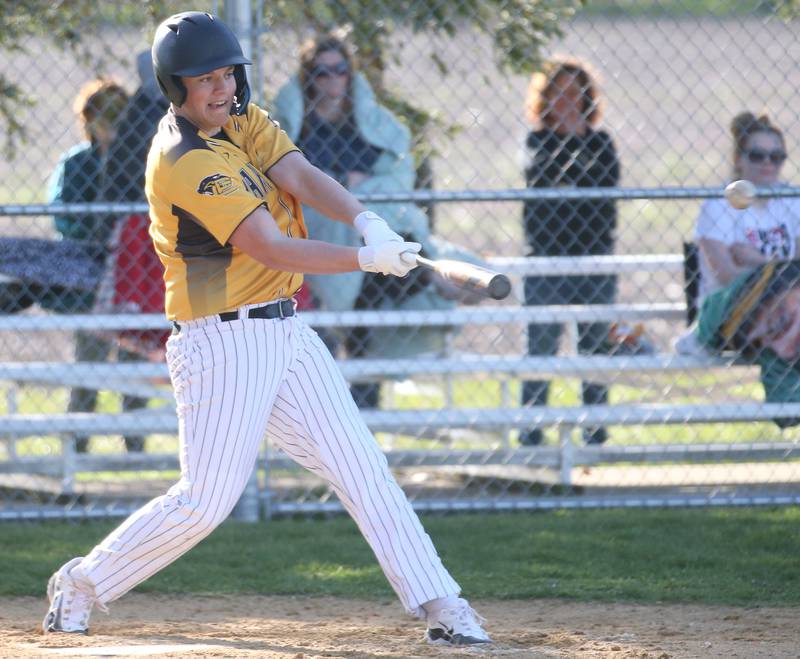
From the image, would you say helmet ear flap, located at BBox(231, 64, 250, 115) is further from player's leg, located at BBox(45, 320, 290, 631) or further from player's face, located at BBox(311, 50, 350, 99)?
player's face, located at BBox(311, 50, 350, 99)

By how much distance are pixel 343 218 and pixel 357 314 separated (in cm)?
185

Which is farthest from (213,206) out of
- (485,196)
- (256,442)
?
(485,196)

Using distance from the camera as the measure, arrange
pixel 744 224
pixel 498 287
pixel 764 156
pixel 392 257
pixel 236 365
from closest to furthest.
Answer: pixel 498 287, pixel 392 257, pixel 236 365, pixel 764 156, pixel 744 224

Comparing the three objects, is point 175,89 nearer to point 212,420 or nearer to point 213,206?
point 213,206

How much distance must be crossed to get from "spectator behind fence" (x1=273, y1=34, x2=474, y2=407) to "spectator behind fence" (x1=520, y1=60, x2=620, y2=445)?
1.65 ft

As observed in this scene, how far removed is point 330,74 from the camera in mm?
5492

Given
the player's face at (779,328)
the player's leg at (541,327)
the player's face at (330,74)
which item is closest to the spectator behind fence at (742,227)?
the player's face at (779,328)

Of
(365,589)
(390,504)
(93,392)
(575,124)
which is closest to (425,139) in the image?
(575,124)

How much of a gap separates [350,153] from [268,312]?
2.27 m

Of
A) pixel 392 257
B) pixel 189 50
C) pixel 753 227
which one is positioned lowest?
pixel 392 257

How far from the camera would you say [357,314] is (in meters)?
5.29

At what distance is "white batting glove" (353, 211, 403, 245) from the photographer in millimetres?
3068

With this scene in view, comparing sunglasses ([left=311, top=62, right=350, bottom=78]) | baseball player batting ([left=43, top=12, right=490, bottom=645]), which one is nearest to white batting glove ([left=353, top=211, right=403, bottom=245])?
baseball player batting ([left=43, top=12, right=490, bottom=645])

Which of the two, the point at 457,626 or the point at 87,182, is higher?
the point at 87,182
